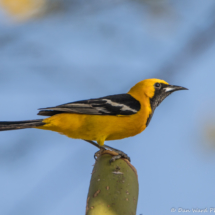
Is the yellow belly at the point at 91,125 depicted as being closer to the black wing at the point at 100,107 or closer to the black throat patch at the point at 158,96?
the black wing at the point at 100,107

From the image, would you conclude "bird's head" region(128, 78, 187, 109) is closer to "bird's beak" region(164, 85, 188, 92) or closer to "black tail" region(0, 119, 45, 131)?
"bird's beak" region(164, 85, 188, 92)

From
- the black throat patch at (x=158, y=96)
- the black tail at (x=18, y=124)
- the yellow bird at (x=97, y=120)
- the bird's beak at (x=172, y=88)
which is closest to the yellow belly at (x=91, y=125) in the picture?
the yellow bird at (x=97, y=120)

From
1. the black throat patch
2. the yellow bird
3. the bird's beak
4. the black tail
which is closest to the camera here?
the black tail

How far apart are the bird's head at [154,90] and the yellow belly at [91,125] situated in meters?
0.82

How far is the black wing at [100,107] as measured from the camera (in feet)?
12.9

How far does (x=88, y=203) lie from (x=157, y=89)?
306cm

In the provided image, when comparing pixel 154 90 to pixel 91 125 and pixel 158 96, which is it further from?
pixel 91 125

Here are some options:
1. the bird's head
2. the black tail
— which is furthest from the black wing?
the bird's head

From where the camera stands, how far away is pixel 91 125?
393 cm

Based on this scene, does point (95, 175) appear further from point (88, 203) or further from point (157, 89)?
point (157, 89)

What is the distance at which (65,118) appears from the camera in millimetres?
3918

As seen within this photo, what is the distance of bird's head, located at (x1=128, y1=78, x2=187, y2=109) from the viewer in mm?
4758

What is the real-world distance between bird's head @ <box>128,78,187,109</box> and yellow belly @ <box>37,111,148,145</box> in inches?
32.4

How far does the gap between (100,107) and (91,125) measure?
30 cm
